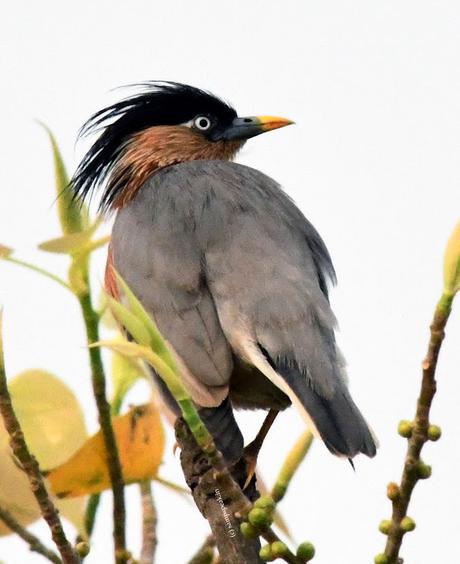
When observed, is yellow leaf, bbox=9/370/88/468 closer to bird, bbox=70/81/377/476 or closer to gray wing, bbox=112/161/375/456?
bird, bbox=70/81/377/476

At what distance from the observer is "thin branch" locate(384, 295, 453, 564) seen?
2.07m

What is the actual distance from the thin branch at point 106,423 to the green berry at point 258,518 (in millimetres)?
282

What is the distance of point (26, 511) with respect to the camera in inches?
96.4

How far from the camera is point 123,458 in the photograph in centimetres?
259

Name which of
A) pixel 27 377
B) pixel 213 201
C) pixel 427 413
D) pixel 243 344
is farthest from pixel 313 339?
pixel 427 413

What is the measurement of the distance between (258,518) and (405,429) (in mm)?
→ 373

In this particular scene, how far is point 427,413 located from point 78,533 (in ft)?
3.09

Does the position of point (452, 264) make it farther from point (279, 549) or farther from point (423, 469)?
point (279, 549)

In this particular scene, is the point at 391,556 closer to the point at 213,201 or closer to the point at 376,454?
the point at 376,454

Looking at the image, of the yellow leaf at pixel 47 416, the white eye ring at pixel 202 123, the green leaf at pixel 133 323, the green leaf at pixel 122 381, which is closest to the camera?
the green leaf at pixel 133 323

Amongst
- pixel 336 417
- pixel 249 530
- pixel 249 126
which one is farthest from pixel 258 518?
pixel 249 126

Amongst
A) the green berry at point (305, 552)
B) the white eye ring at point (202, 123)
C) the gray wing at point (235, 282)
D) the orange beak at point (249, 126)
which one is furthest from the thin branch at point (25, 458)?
the white eye ring at point (202, 123)

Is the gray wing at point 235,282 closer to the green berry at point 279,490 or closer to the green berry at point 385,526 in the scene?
the green berry at point 279,490

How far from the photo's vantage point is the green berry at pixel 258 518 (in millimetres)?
2197
